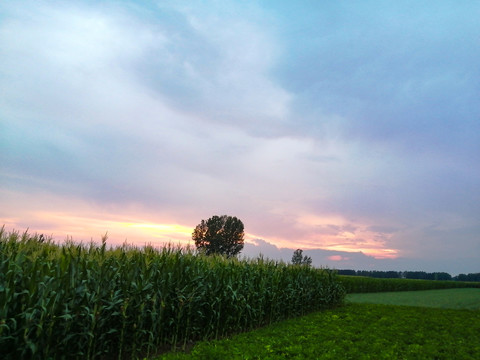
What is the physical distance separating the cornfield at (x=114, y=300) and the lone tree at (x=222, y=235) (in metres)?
58.2

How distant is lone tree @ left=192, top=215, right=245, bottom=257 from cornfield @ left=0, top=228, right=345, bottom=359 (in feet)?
191

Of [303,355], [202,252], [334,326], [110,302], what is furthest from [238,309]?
[110,302]

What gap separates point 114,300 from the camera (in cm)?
880

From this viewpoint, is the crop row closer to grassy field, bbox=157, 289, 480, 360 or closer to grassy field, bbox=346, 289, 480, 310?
grassy field, bbox=346, 289, 480, 310

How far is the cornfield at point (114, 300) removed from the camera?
23.5ft

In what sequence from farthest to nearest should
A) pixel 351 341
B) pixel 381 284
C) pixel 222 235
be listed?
pixel 222 235 < pixel 381 284 < pixel 351 341

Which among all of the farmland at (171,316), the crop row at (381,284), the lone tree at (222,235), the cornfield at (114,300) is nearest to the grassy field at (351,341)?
the farmland at (171,316)

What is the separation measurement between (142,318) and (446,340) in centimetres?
1321

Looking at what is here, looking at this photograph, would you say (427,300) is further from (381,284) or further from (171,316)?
(171,316)

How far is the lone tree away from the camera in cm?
7412

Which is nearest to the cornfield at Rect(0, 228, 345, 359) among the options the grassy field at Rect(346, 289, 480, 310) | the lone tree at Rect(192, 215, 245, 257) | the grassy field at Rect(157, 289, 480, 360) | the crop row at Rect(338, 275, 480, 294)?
the grassy field at Rect(157, 289, 480, 360)

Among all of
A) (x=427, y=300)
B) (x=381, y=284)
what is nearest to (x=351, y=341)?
(x=427, y=300)

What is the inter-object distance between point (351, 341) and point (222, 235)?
204 ft

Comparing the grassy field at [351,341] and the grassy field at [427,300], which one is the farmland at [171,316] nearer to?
the grassy field at [351,341]
